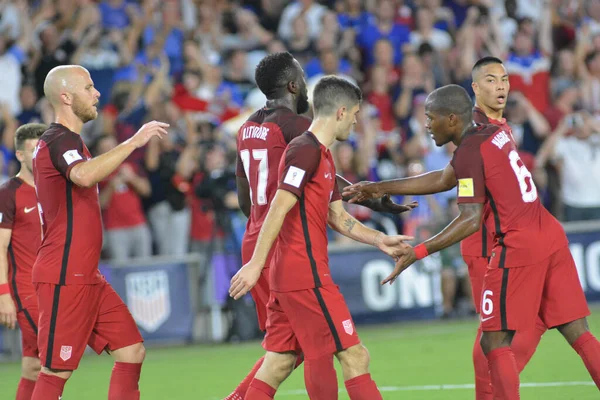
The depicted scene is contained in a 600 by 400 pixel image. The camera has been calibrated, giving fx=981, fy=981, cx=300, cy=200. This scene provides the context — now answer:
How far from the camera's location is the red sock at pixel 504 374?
19.7ft

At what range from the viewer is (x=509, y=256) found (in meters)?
6.21

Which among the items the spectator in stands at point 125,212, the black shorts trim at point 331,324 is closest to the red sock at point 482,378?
the black shorts trim at point 331,324

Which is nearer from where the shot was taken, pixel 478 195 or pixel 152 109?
pixel 478 195

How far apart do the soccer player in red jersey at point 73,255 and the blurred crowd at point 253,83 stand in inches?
252

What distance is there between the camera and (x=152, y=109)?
1431 cm

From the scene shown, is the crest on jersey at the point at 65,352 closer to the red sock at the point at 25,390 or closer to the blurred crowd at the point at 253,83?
the red sock at the point at 25,390

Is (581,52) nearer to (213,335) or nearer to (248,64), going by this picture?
(248,64)

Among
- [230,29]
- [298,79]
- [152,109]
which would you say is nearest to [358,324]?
[152,109]

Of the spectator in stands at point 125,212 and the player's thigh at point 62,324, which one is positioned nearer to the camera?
the player's thigh at point 62,324

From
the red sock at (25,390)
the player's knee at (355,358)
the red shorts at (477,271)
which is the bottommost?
the red sock at (25,390)

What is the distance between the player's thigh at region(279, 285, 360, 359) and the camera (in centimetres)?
577

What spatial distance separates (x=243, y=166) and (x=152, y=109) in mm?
7565

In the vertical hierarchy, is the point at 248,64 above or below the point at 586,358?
above

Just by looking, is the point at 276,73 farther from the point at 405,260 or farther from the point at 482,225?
the point at 482,225
